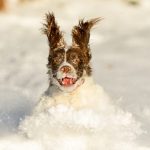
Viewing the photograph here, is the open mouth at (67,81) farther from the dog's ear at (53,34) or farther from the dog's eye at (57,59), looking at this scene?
the dog's ear at (53,34)

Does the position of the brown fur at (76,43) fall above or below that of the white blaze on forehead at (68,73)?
above

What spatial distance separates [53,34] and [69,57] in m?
0.24

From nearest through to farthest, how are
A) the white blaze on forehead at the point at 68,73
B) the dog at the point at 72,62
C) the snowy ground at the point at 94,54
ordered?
the white blaze on forehead at the point at 68,73 → the dog at the point at 72,62 → the snowy ground at the point at 94,54

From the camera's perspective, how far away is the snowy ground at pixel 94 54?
691 cm

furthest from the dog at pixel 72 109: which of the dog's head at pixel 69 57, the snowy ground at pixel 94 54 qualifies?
the snowy ground at pixel 94 54

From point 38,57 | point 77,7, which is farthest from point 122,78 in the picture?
point 77,7

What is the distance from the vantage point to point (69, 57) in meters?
5.53

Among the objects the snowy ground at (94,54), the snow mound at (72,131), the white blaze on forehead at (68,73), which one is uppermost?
the snowy ground at (94,54)

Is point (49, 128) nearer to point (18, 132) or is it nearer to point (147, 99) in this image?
point (18, 132)

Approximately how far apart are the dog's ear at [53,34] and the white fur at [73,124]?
1.14 ft

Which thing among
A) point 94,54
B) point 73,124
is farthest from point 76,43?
point 94,54

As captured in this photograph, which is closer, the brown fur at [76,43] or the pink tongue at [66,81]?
the pink tongue at [66,81]

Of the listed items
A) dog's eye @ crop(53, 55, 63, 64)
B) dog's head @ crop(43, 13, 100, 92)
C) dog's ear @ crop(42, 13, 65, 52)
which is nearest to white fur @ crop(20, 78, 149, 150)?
dog's head @ crop(43, 13, 100, 92)

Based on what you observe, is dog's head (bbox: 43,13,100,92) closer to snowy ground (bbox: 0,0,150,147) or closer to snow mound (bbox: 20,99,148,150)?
snow mound (bbox: 20,99,148,150)
